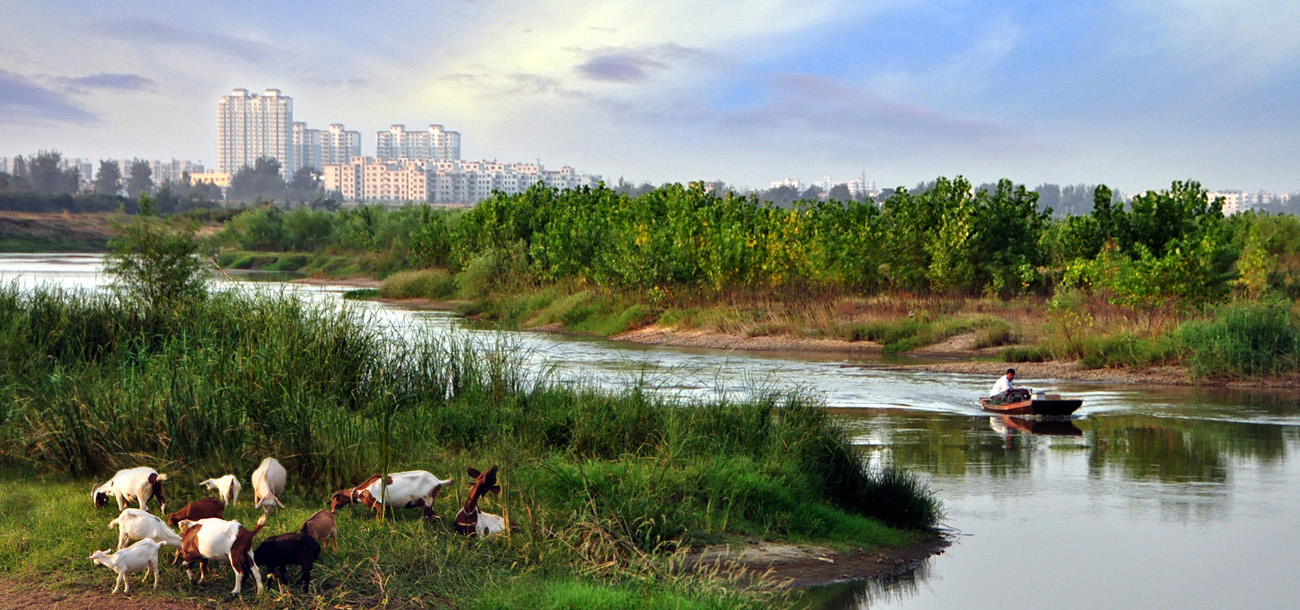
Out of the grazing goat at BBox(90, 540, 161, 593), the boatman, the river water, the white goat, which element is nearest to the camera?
the grazing goat at BBox(90, 540, 161, 593)

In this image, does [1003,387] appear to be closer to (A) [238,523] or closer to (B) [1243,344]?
(B) [1243,344]

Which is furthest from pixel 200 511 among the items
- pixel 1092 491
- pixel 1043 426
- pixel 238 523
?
pixel 1043 426

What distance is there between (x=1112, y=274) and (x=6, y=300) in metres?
25.8

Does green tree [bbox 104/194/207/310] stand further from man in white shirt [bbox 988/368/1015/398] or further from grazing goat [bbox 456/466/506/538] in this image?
man in white shirt [bbox 988/368/1015/398]

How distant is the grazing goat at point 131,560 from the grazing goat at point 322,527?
92cm

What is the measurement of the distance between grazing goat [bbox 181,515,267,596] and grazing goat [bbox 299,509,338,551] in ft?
1.38

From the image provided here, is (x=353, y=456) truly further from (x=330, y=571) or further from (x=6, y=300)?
(x=6, y=300)

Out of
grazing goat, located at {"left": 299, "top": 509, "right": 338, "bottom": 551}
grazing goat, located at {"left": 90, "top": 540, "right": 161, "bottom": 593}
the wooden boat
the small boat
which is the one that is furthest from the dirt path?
the small boat

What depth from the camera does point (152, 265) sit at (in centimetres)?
1777

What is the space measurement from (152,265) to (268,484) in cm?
983

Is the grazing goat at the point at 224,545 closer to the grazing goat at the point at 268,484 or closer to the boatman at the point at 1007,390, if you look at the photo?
the grazing goat at the point at 268,484

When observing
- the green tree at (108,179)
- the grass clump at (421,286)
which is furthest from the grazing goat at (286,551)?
the green tree at (108,179)

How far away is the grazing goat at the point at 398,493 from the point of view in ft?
29.3

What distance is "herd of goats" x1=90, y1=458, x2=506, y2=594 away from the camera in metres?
7.50
